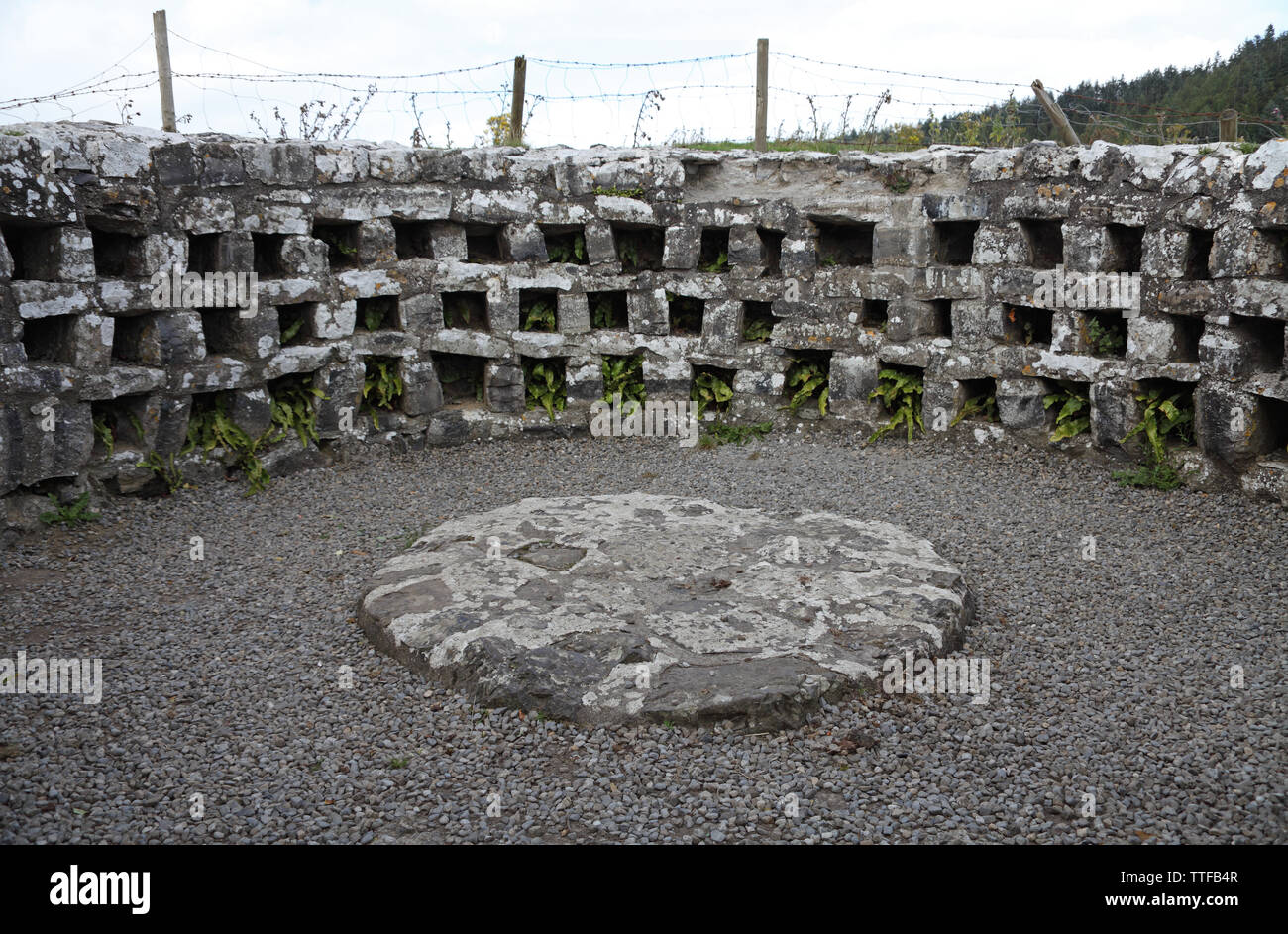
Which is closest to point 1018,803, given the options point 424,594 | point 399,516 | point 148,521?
point 424,594

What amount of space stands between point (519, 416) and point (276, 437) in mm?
2525

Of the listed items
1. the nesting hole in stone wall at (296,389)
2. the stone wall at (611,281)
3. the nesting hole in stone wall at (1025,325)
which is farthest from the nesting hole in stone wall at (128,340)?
the nesting hole in stone wall at (1025,325)

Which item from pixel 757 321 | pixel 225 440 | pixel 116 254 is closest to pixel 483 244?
pixel 757 321

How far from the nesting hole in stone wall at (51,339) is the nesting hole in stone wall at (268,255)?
1.93 m

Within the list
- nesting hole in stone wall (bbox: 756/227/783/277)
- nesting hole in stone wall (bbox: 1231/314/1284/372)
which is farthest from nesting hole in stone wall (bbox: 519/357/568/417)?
nesting hole in stone wall (bbox: 1231/314/1284/372)

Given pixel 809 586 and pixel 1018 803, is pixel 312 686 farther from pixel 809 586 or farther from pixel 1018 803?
pixel 1018 803

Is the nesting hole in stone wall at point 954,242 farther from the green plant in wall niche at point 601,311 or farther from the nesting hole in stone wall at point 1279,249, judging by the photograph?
the green plant in wall niche at point 601,311

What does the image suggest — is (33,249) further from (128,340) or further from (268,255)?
(268,255)

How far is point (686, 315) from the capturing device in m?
11.6

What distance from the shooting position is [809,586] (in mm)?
6672

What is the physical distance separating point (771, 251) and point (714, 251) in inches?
25.1

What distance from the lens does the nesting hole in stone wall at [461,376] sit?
11250mm

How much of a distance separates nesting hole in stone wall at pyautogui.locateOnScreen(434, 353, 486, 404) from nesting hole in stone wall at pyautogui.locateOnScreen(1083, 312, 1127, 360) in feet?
20.3

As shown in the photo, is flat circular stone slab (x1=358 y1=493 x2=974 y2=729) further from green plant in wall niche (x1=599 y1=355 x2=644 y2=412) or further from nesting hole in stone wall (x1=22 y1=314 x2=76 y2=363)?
nesting hole in stone wall (x1=22 y1=314 x2=76 y2=363)
